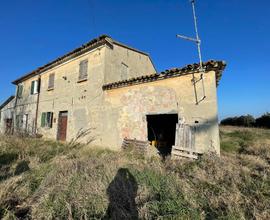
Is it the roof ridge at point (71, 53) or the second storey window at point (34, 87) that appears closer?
the roof ridge at point (71, 53)

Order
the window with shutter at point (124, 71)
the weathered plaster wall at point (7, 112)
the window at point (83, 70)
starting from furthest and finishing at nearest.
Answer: the weathered plaster wall at point (7, 112) < the window with shutter at point (124, 71) < the window at point (83, 70)

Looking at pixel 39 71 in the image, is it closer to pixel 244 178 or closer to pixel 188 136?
pixel 188 136

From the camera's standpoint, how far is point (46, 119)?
543 inches

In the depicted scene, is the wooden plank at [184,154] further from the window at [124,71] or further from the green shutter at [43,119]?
the green shutter at [43,119]

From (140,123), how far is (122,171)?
4357 mm

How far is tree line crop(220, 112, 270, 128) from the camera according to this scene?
2282 cm

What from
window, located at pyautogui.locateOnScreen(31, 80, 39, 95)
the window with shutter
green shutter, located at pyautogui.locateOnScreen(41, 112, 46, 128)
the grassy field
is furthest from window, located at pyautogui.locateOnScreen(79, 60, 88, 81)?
the grassy field

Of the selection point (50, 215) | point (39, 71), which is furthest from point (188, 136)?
point (39, 71)

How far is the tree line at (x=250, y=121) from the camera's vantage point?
74.9 feet

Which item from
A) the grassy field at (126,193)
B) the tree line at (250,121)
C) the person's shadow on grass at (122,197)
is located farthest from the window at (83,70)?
the tree line at (250,121)

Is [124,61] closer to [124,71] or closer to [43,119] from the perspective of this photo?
[124,71]

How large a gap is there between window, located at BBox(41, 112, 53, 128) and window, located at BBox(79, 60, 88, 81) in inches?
162

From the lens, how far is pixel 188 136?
6910 millimetres

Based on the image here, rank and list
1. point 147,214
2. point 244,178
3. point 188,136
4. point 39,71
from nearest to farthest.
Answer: point 147,214 < point 244,178 < point 188,136 < point 39,71
